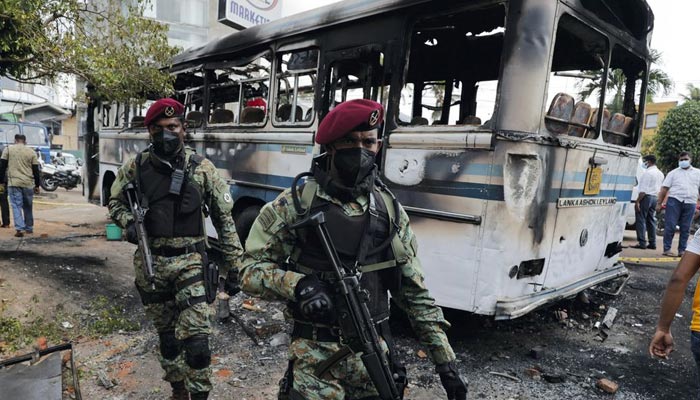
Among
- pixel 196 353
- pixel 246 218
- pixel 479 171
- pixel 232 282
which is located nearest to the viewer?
pixel 196 353

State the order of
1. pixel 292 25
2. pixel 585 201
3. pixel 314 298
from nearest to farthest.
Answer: pixel 314 298 → pixel 585 201 → pixel 292 25

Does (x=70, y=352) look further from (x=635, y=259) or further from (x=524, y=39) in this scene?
(x=635, y=259)

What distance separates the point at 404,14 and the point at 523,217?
5.87ft

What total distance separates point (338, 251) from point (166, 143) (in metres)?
1.66

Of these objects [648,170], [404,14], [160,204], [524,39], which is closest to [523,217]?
[524,39]

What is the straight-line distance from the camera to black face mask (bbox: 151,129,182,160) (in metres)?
2.85

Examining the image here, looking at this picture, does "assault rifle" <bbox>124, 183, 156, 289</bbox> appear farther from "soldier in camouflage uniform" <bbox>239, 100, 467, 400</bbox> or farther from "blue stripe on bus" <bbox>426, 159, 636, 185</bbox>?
"blue stripe on bus" <bbox>426, 159, 636, 185</bbox>

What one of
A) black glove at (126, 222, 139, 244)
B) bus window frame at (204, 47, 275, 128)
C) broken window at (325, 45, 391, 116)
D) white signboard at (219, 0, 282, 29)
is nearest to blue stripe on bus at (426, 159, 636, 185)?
broken window at (325, 45, 391, 116)

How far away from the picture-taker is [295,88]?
4578 mm

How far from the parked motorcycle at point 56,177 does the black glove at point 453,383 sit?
17.7 metres

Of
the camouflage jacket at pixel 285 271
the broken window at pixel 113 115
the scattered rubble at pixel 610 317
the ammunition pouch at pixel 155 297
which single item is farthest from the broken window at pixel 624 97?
the broken window at pixel 113 115

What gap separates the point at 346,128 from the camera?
5.76 feet

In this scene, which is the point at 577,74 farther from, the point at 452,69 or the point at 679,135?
the point at 679,135

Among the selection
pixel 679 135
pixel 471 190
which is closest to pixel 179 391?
pixel 471 190
